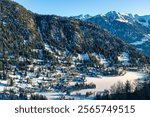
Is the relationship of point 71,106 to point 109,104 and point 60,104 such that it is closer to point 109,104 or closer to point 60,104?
point 60,104

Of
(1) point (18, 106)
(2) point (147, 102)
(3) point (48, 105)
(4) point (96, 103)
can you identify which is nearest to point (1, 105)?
(1) point (18, 106)

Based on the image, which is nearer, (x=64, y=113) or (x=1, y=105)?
(x=64, y=113)

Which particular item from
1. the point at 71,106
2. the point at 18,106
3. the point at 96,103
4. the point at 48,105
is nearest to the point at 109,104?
the point at 96,103

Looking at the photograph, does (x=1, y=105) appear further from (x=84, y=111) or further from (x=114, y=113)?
(x=114, y=113)

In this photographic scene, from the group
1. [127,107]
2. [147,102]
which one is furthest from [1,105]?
[147,102]

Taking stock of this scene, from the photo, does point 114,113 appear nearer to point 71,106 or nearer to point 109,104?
point 109,104

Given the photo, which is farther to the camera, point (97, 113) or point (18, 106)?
point (18, 106)

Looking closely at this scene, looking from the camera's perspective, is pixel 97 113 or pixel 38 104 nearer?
pixel 97 113
